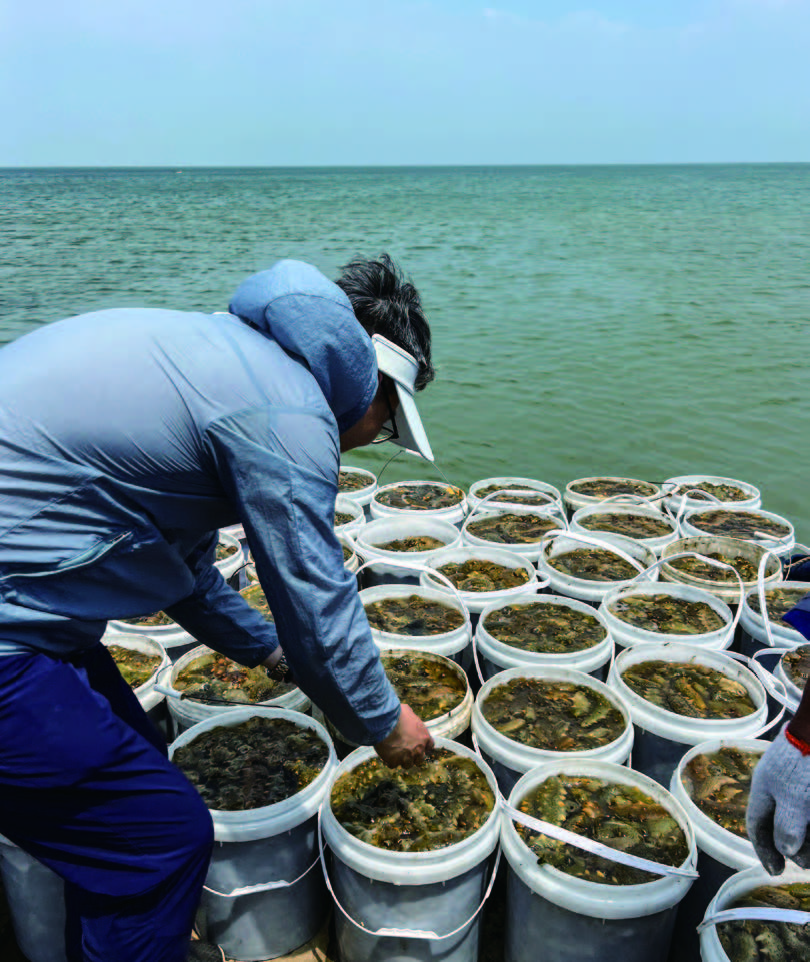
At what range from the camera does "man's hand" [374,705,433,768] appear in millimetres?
2277

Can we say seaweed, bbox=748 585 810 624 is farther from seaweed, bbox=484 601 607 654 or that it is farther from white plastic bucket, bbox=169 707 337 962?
white plastic bucket, bbox=169 707 337 962

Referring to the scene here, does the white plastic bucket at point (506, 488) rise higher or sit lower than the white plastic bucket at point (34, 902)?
higher

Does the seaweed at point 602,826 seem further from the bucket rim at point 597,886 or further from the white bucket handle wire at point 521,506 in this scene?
the white bucket handle wire at point 521,506

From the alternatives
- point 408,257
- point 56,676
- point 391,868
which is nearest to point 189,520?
point 56,676

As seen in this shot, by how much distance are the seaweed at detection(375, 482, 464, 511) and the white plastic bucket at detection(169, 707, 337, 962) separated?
301 cm

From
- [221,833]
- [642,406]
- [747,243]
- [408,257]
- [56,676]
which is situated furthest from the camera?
[747,243]

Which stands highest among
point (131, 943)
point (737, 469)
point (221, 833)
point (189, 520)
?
point (189, 520)

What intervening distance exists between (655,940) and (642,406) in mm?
10036

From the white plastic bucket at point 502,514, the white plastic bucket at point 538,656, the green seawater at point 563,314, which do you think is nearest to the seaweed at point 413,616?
the white plastic bucket at point 538,656

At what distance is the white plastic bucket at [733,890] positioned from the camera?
7.49 feet

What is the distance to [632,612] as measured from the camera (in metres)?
4.35

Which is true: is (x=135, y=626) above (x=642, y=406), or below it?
above

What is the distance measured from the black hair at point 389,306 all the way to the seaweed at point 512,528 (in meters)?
3.00

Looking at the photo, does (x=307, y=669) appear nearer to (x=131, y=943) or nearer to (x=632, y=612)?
(x=131, y=943)
